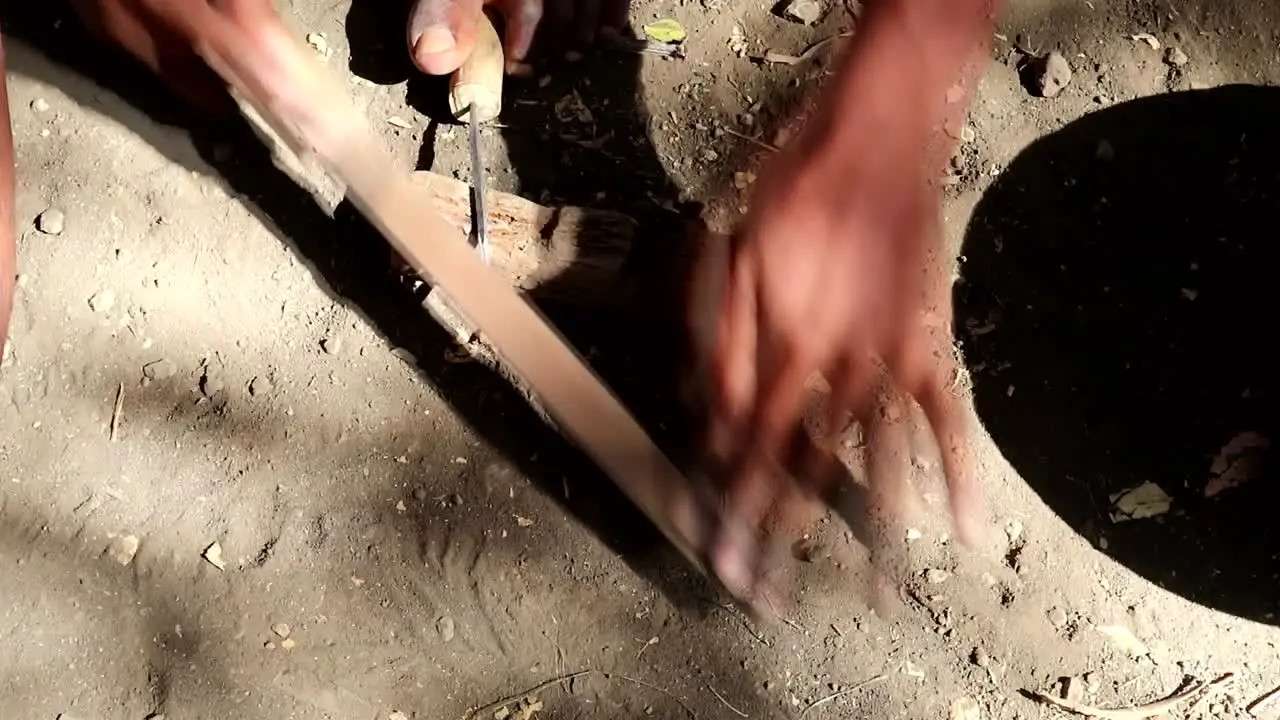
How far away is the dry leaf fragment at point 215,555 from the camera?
1171 mm

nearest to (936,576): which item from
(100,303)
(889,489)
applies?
(889,489)

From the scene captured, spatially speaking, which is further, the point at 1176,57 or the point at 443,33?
the point at 1176,57

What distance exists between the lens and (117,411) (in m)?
1.22

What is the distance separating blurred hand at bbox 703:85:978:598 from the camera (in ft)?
2.96

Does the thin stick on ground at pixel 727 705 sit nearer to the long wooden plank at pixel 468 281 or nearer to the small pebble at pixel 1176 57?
the long wooden plank at pixel 468 281

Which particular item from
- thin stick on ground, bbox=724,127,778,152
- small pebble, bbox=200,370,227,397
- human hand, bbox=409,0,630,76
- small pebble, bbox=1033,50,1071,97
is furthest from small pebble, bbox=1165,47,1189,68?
small pebble, bbox=200,370,227,397

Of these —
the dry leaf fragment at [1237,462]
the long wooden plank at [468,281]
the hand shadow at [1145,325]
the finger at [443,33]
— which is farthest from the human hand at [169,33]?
the dry leaf fragment at [1237,462]

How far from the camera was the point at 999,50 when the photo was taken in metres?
1.39

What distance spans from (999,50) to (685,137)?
1.26 feet

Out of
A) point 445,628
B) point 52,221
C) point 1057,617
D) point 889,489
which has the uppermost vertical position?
point 52,221

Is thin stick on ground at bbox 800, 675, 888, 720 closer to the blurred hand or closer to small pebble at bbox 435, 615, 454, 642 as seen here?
the blurred hand

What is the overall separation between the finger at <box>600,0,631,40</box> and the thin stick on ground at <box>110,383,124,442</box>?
63 cm

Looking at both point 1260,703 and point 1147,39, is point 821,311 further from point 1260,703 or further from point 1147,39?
point 1147,39

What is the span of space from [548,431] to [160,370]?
0.40 meters
